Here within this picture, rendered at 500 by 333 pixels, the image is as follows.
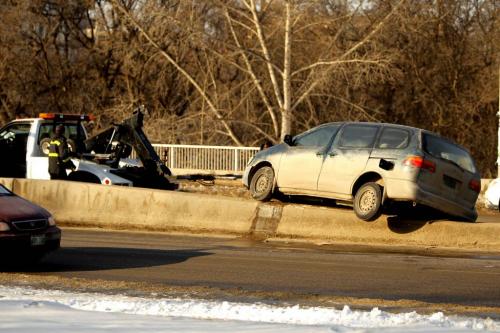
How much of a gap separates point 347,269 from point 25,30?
34964 mm

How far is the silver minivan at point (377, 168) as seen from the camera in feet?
49.9

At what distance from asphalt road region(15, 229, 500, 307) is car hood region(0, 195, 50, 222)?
0.75 metres

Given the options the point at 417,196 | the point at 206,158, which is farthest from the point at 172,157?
the point at 417,196

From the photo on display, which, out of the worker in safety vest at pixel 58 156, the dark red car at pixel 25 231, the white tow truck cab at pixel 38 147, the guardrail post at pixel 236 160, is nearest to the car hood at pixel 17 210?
the dark red car at pixel 25 231

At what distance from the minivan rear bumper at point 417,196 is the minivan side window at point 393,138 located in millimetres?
640

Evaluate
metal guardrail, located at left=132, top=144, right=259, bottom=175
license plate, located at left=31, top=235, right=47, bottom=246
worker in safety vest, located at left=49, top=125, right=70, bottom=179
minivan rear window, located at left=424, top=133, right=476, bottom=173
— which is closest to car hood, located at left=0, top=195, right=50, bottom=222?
license plate, located at left=31, top=235, right=47, bottom=246

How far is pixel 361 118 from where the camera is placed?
36.3m

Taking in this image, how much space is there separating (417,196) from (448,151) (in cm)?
109

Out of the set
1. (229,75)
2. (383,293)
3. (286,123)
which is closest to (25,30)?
(229,75)

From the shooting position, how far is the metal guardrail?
3153 centimetres

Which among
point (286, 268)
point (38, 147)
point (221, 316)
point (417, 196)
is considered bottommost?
point (286, 268)

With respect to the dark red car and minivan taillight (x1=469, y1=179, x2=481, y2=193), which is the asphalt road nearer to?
the dark red car

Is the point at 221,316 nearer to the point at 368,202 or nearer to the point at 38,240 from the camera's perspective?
the point at 38,240

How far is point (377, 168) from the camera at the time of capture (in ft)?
50.8
